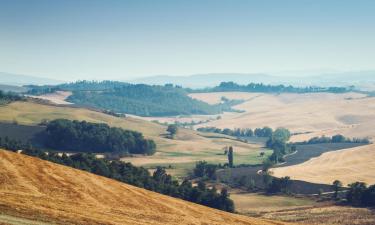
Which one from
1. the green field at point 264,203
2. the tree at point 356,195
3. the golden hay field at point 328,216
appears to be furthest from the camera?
the tree at point 356,195

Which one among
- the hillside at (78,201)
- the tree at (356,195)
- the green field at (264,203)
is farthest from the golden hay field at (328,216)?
the hillside at (78,201)

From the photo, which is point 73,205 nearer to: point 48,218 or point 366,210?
point 48,218

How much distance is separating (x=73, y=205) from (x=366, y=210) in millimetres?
90683

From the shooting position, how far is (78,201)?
5616 centimetres

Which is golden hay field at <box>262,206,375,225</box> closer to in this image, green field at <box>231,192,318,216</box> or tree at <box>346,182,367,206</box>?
green field at <box>231,192,318,216</box>

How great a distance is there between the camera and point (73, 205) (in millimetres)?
53500

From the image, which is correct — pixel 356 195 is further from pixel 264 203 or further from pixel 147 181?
pixel 147 181

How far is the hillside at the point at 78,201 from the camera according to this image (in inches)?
1887

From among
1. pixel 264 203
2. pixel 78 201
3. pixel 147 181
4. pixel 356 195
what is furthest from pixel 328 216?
pixel 78 201

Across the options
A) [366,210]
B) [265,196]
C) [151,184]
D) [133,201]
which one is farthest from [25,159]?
[265,196]

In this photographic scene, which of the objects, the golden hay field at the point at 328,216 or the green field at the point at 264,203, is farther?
the green field at the point at 264,203

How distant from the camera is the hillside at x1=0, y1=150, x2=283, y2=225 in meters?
47.9

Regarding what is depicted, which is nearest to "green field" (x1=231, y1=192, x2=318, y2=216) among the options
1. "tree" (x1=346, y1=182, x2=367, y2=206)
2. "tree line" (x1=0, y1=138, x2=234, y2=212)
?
"tree line" (x1=0, y1=138, x2=234, y2=212)

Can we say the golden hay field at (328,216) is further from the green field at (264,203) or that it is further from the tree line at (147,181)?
the tree line at (147,181)
